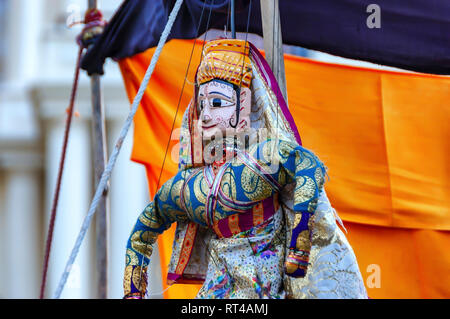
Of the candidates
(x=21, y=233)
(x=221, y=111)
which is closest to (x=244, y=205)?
(x=221, y=111)

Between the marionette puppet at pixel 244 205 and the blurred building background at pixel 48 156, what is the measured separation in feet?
20.3

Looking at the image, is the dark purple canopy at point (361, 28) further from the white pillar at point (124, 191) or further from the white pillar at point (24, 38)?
the white pillar at point (24, 38)

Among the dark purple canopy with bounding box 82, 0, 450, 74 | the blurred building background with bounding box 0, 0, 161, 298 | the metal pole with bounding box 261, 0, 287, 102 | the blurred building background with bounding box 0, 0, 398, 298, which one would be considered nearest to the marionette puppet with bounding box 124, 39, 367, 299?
the metal pole with bounding box 261, 0, 287, 102

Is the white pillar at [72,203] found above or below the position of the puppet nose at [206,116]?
above

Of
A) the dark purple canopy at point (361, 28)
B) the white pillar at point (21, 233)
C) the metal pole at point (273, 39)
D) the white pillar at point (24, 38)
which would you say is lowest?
the metal pole at point (273, 39)

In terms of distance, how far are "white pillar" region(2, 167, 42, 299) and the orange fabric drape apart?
972cm

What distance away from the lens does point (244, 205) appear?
10.0ft

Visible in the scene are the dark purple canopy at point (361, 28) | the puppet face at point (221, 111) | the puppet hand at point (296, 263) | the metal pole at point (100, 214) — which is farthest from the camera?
the metal pole at point (100, 214)

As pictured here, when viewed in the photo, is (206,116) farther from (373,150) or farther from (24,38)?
(24,38)

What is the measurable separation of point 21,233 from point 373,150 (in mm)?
10858

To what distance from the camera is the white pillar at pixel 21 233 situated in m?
14.3

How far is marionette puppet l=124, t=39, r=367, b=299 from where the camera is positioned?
2967 mm

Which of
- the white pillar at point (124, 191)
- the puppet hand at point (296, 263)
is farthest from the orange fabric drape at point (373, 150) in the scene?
the white pillar at point (124, 191)
